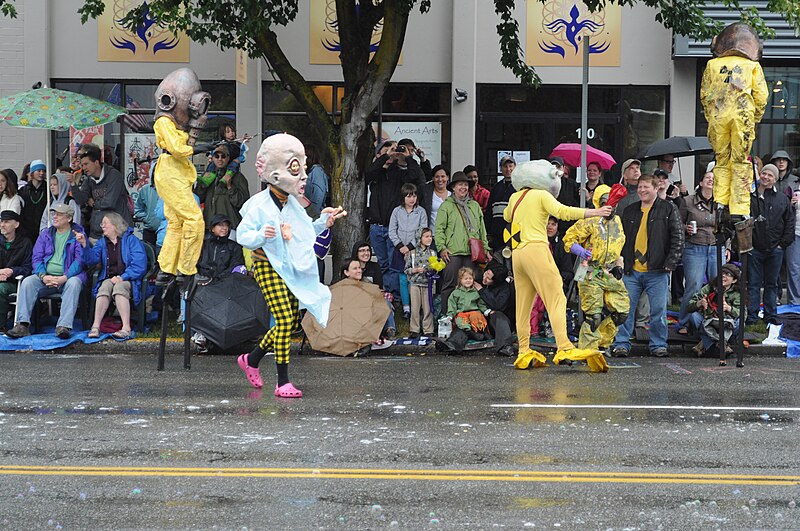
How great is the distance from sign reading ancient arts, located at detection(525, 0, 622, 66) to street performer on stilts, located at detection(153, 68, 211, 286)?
8662 mm

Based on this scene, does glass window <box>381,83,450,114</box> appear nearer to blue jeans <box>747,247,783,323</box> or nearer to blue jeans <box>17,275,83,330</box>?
blue jeans <box>747,247,783,323</box>

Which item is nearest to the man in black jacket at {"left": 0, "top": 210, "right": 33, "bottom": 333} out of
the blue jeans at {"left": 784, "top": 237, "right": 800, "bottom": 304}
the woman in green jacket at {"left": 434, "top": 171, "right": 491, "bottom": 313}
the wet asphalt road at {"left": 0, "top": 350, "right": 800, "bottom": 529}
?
the wet asphalt road at {"left": 0, "top": 350, "right": 800, "bottom": 529}

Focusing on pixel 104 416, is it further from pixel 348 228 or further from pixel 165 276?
pixel 348 228

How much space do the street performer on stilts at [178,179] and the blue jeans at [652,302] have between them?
4.75 meters

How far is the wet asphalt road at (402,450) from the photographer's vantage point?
623cm

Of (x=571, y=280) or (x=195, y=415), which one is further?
(x=571, y=280)

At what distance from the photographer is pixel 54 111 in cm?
1412

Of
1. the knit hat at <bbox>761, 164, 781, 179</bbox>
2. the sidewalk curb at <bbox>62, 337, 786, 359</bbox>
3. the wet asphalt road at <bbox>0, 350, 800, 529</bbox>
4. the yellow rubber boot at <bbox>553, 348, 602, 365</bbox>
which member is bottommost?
the sidewalk curb at <bbox>62, 337, 786, 359</bbox>

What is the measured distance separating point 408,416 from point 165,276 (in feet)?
12.5

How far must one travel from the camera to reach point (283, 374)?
9.84 m

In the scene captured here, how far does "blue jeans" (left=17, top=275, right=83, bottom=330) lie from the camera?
13.9 metres

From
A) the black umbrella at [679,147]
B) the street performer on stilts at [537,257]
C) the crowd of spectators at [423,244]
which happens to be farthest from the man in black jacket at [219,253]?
the black umbrella at [679,147]

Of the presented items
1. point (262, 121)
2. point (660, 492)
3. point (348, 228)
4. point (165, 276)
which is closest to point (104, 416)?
point (165, 276)

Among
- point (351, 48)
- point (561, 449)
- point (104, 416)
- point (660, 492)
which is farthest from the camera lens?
point (351, 48)
